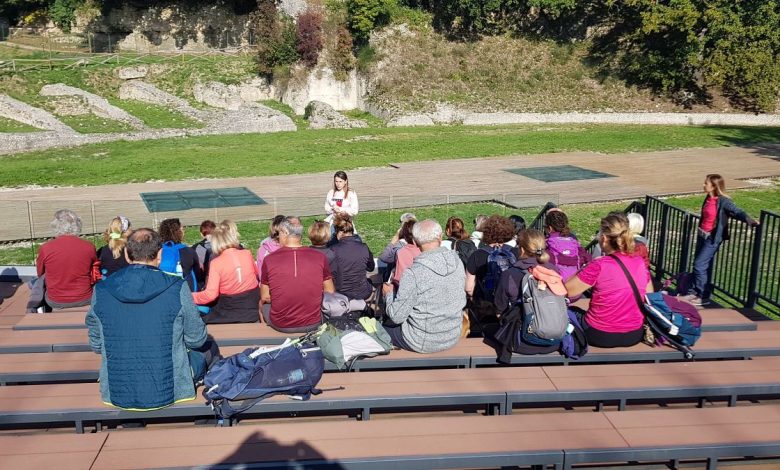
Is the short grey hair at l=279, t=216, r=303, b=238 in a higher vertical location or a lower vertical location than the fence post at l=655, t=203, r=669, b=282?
higher

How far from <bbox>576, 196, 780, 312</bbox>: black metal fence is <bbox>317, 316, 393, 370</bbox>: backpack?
5050 mm

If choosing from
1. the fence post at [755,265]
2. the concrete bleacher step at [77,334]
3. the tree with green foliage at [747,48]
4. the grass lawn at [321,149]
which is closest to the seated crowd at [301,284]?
the concrete bleacher step at [77,334]

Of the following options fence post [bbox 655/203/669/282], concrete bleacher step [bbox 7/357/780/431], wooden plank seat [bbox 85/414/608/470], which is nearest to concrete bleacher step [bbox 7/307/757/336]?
concrete bleacher step [bbox 7/357/780/431]

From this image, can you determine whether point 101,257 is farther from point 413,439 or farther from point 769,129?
point 769,129

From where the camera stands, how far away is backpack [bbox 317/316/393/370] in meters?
5.71

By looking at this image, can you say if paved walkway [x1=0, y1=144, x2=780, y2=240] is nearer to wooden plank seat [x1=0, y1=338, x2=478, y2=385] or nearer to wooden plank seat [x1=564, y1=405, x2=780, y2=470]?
wooden plank seat [x1=0, y1=338, x2=478, y2=385]

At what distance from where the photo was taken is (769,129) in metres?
36.5

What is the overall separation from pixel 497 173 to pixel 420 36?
24520 millimetres

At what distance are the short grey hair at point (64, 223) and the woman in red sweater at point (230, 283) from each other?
7.11 feet

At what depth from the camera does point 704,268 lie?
9.36 metres

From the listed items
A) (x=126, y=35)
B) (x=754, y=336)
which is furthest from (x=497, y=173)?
(x=126, y=35)

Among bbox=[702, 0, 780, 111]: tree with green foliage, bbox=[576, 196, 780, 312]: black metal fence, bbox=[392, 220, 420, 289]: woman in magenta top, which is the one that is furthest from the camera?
bbox=[702, 0, 780, 111]: tree with green foliage

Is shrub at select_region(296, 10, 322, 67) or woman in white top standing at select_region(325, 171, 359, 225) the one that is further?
shrub at select_region(296, 10, 322, 67)

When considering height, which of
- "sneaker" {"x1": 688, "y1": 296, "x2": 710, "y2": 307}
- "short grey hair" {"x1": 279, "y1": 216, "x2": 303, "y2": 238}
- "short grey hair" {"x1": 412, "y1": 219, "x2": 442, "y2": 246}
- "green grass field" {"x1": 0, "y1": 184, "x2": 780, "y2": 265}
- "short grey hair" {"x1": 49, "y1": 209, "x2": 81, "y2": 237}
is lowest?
"green grass field" {"x1": 0, "y1": 184, "x2": 780, "y2": 265}
